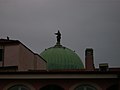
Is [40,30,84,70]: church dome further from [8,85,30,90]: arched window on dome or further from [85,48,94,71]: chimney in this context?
[8,85,30,90]: arched window on dome

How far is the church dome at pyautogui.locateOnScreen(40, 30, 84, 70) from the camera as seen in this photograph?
48.6m

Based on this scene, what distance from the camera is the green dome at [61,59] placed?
48562mm

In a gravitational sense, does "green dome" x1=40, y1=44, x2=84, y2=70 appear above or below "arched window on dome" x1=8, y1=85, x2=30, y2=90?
above

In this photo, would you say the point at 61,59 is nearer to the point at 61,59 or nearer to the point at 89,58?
the point at 61,59

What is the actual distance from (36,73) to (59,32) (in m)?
28.0

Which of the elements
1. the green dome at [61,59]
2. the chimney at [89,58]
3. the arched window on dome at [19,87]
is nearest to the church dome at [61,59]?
the green dome at [61,59]

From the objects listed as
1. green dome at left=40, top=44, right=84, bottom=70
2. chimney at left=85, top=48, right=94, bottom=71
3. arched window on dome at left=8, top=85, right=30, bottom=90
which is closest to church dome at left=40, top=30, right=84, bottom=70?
green dome at left=40, top=44, right=84, bottom=70

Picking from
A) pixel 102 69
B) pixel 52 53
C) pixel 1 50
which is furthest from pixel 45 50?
pixel 102 69

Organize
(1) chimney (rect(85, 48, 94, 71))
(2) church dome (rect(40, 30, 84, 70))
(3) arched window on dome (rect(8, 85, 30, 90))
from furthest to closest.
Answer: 1. (2) church dome (rect(40, 30, 84, 70))
2. (1) chimney (rect(85, 48, 94, 71))
3. (3) arched window on dome (rect(8, 85, 30, 90))

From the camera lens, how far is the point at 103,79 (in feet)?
92.9

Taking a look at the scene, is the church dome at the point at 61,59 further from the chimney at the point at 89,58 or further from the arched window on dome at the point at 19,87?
the arched window on dome at the point at 19,87

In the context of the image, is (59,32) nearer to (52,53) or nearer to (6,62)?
(52,53)

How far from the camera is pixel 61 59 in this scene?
1934 inches

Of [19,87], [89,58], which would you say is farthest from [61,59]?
[19,87]
